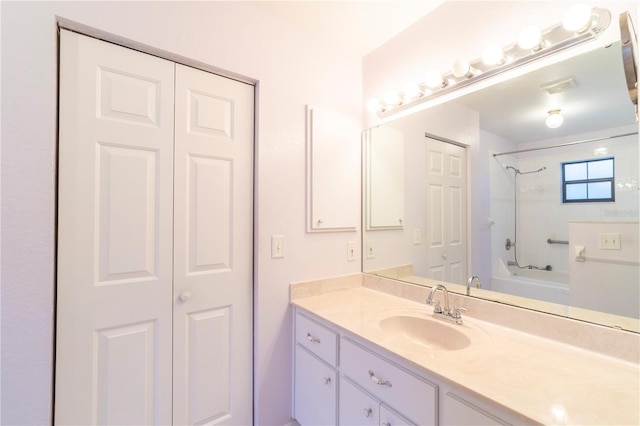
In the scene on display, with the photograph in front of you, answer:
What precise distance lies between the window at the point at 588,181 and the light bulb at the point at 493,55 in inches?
19.9

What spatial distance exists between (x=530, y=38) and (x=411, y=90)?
54 cm

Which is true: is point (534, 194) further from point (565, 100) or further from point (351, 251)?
point (351, 251)

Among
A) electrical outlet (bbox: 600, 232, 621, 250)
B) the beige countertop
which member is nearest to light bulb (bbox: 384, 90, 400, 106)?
electrical outlet (bbox: 600, 232, 621, 250)

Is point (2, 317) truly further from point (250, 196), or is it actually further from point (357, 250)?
point (357, 250)

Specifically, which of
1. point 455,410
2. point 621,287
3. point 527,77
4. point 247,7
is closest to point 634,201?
point 621,287

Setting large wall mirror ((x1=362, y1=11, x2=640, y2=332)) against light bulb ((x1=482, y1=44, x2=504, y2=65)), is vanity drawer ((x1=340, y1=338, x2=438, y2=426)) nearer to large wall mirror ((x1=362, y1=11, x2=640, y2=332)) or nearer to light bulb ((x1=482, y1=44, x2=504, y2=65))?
large wall mirror ((x1=362, y1=11, x2=640, y2=332))

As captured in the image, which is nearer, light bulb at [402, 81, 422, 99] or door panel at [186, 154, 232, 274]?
door panel at [186, 154, 232, 274]

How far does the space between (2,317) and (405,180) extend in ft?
5.99

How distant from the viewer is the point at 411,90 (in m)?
1.48

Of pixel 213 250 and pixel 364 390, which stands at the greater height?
pixel 213 250

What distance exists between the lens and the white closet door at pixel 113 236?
1.02m

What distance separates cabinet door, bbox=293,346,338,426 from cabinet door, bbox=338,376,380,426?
0.17 ft

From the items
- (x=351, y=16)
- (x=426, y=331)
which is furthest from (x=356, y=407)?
(x=351, y=16)

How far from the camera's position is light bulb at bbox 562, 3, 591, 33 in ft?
3.00
